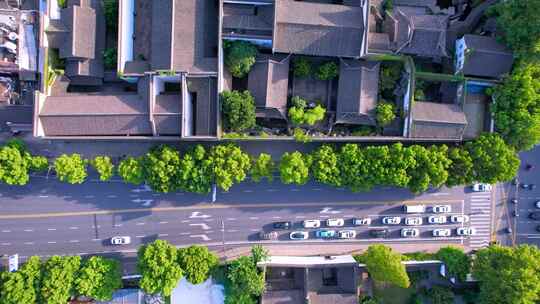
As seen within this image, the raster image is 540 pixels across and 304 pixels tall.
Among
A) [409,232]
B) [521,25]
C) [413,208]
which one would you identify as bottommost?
[409,232]

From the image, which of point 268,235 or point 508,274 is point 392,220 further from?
point 268,235

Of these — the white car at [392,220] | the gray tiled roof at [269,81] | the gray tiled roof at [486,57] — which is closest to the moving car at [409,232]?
the white car at [392,220]

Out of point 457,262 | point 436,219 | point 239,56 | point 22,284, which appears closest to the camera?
point 239,56

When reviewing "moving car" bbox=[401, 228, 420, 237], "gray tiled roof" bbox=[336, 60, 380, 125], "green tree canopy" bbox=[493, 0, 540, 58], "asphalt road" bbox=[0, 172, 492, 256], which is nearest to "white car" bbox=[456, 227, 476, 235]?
"asphalt road" bbox=[0, 172, 492, 256]

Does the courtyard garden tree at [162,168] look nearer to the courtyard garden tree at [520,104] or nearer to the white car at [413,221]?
the white car at [413,221]

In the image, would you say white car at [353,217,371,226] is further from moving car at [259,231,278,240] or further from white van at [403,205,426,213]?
moving car at [259,231,278,240]

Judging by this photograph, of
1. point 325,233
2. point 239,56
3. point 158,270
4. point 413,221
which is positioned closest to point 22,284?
point 158,270
